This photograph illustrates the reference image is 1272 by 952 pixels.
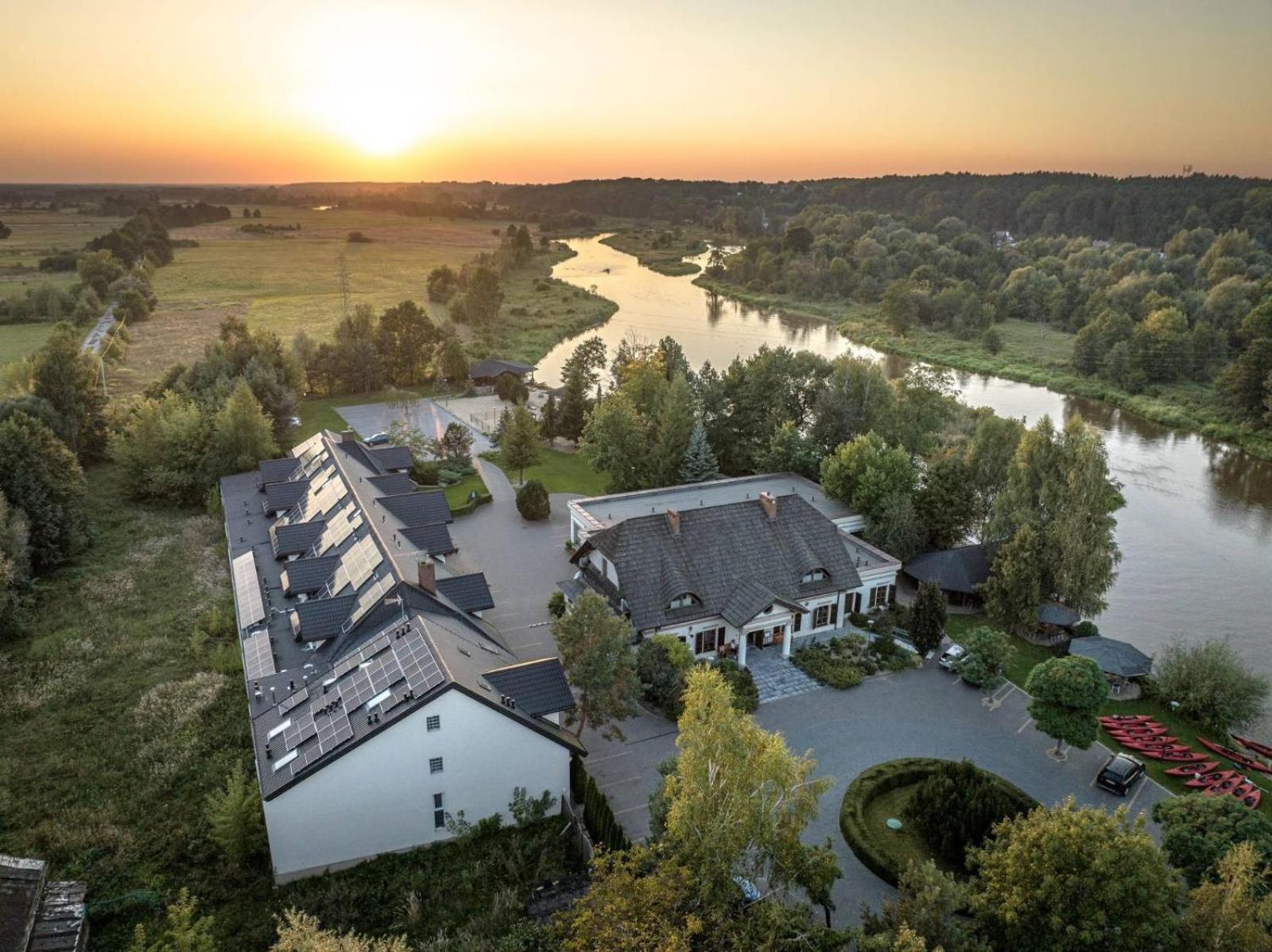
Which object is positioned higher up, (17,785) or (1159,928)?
(1159,928)

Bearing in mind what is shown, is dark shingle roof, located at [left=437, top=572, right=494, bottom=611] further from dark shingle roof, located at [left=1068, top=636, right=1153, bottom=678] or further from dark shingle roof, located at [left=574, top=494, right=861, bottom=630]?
dark shingle roof, located at [left=1068, top=636, right=1153, bottom=678]

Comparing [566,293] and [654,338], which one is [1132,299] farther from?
[566,293]

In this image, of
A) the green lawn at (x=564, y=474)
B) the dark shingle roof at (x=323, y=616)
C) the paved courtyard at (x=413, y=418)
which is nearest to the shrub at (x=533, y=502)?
the green lawn at (x=564, y=474)

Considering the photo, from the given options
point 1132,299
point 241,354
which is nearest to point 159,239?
point 241,354

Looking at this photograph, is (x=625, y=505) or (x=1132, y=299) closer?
(x=625, y=505)

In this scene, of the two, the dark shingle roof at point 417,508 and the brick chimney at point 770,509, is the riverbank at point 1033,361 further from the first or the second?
the dark shingle roof at point 417,508

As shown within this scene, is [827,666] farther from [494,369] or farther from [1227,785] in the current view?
[494,369]

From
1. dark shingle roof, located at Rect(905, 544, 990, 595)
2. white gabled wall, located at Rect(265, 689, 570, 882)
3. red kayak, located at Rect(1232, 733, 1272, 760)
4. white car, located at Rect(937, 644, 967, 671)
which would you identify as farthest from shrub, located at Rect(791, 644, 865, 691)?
red kayak, located at Rect(1232, 733, 1272, 760)

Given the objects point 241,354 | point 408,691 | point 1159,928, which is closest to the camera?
point 1159,928
